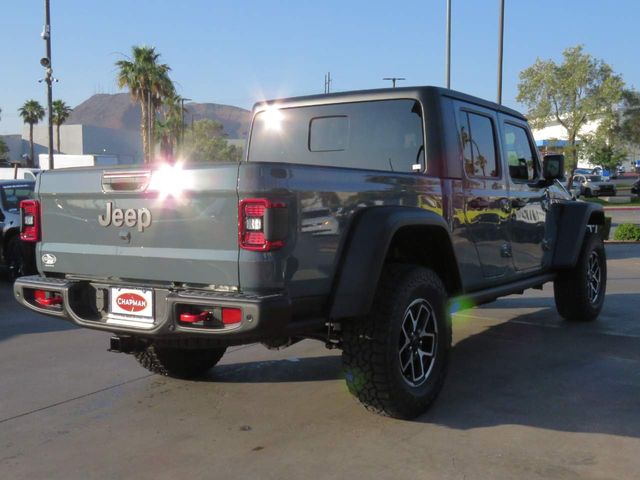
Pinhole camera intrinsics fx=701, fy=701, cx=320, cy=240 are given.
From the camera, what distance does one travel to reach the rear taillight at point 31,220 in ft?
14.0

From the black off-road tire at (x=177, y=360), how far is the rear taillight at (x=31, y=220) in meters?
1.10

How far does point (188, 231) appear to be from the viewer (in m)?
3.61

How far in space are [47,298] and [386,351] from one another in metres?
2.01

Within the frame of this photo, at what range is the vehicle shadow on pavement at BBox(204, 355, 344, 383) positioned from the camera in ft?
16.8

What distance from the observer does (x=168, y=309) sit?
3.54 meters

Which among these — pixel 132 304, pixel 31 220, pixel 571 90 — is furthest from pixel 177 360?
pixel 571 90

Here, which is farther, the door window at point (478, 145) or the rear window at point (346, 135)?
the door window at point (478, 145)

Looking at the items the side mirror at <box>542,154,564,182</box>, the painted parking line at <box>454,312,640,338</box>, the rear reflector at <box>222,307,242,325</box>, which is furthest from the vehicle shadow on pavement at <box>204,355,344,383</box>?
the side mirror at <box>542,154,564,182</box>

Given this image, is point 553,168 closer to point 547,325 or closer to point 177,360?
point 547,325

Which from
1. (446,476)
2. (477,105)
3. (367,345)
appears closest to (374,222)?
(367,345)

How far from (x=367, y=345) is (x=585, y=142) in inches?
1492

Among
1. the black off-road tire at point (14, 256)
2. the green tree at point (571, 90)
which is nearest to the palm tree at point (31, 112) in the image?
the green tree at point (571, 90)

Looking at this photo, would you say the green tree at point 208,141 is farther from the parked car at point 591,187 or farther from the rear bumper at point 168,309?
the rear bumper at point 168,309

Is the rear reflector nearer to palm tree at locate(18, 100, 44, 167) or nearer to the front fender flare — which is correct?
the front fender flare
